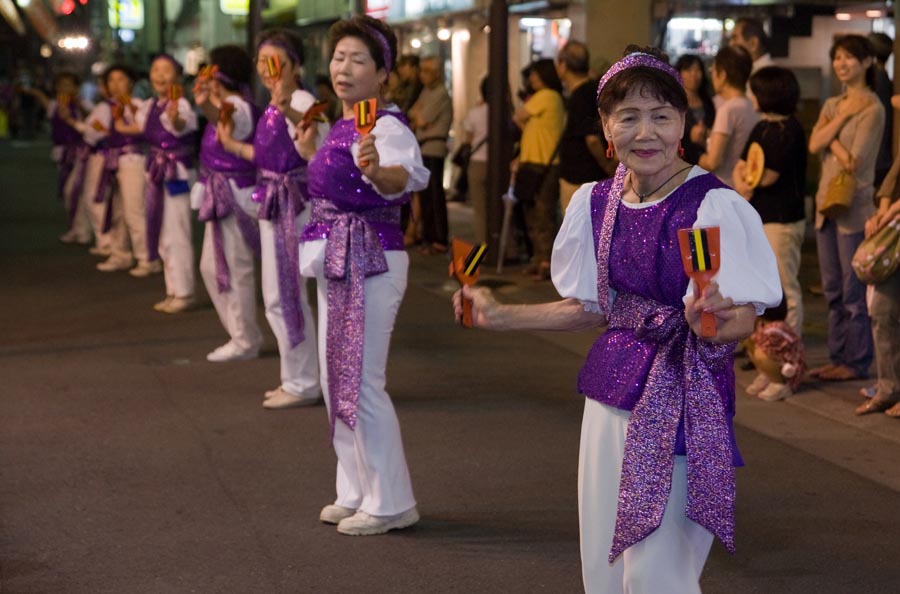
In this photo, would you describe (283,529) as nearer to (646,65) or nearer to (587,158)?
(646,65)

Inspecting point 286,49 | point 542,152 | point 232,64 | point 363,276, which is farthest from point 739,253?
point 542,152

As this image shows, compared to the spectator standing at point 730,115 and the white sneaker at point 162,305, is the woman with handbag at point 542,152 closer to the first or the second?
the white sneaker at point 162,305

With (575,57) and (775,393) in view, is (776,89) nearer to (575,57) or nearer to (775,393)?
(775,393)

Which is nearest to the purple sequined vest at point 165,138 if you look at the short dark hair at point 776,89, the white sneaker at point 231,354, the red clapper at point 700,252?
the white sneaker at point 231,354

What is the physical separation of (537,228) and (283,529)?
761 cm

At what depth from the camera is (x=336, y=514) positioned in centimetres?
597

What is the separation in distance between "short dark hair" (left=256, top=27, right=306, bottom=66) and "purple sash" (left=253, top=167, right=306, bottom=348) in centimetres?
62

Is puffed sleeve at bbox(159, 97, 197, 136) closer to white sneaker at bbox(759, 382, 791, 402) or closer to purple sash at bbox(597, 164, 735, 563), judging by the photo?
white sneaker at bbox(759, 382, 791, 402)

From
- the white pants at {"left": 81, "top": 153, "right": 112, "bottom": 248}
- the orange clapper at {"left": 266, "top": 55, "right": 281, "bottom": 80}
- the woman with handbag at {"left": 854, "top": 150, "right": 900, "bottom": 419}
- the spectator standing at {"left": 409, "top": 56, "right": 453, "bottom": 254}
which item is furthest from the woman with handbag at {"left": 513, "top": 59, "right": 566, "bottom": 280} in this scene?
the orange clapper at {"left": 266, "top": 55, "right": 281, "bottom": 80}

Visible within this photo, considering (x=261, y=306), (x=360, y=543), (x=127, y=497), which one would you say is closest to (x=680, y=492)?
(x=360, y=543)

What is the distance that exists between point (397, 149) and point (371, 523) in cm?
148

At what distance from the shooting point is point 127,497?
638 centimetres

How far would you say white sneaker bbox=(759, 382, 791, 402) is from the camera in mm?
8266

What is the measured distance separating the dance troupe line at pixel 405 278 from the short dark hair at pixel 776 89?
2592 mm
